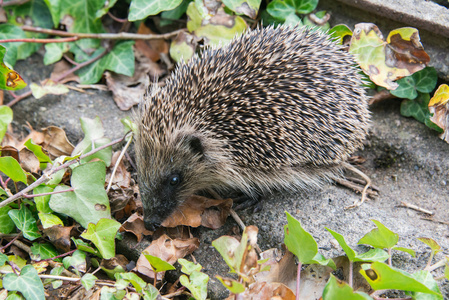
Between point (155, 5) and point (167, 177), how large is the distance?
5.94 ft

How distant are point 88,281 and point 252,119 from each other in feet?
5.50

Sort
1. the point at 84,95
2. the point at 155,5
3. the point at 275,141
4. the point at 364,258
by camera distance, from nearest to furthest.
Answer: the point at 364,258
the point at 275,141
the point at 155,5
the point at 84,95

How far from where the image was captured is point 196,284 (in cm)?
277

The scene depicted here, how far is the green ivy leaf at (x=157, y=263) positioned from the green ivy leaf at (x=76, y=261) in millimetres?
601

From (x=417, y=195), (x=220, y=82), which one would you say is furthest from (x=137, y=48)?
(x=417, y=195)

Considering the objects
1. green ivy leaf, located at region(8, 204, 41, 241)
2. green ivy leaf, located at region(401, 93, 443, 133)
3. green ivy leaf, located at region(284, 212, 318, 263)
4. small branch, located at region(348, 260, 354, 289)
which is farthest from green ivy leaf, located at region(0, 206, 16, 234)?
green ivy leaf, located at region(401, 93, 443, 133)

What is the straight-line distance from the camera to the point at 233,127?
339 cm

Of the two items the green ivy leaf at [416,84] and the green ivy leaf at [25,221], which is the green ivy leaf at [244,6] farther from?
the green ivy leaf at [25,221]

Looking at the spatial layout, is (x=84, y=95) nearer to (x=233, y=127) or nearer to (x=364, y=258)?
(x=233, y=127)

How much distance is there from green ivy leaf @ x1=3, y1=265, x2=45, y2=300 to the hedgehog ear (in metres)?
1.47

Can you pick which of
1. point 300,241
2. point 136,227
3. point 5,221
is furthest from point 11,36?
point 300,241

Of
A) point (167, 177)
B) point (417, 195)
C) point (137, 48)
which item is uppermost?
point (137, 48)

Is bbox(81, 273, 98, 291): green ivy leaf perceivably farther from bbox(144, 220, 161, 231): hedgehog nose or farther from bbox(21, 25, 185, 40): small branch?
bbox(21, 25, 185, 40): small branch

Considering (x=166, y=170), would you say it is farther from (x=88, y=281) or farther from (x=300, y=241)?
(x=300, y=241)
